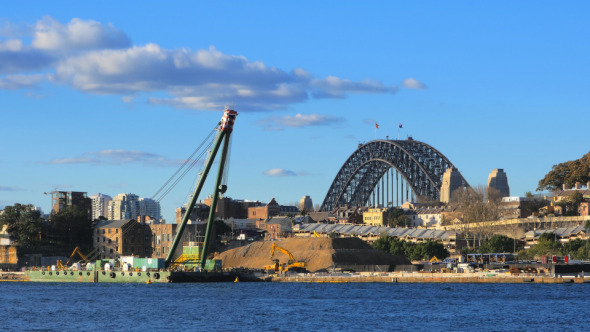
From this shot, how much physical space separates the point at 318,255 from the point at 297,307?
8025cm

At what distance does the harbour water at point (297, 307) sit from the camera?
8528 cm

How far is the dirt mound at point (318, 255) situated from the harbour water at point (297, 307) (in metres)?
38.8

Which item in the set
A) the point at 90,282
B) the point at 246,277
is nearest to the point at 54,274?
the point at 90,282

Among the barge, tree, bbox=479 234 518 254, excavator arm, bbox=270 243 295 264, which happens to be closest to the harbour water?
the barge

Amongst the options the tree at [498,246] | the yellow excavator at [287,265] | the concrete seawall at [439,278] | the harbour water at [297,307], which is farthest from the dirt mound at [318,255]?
the harbour water at [297,307]

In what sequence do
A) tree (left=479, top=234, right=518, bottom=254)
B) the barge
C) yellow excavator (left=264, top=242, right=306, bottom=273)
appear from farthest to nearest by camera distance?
tree (left=479, top=234, right=518, bottom=254) < yellow excavator (left=264, top=242, right=306, bottom=273) < the barge

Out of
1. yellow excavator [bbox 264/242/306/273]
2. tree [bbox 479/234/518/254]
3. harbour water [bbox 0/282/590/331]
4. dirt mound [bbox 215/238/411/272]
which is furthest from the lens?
tree [bbox 479/234/518/254]

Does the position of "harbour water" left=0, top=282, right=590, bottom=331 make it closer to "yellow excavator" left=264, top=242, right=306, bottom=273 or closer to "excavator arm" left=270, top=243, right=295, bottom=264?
"yellow excavator" left=264, top=242, right=306, bottom=273

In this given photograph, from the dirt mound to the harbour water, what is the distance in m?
38.8

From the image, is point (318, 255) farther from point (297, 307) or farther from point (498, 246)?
point (297, 307)

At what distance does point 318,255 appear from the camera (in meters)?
182

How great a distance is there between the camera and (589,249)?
173m

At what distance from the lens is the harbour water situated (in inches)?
3357

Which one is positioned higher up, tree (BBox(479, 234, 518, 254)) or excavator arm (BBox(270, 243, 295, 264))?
tree (BBox(479, 234, 518, 254))
